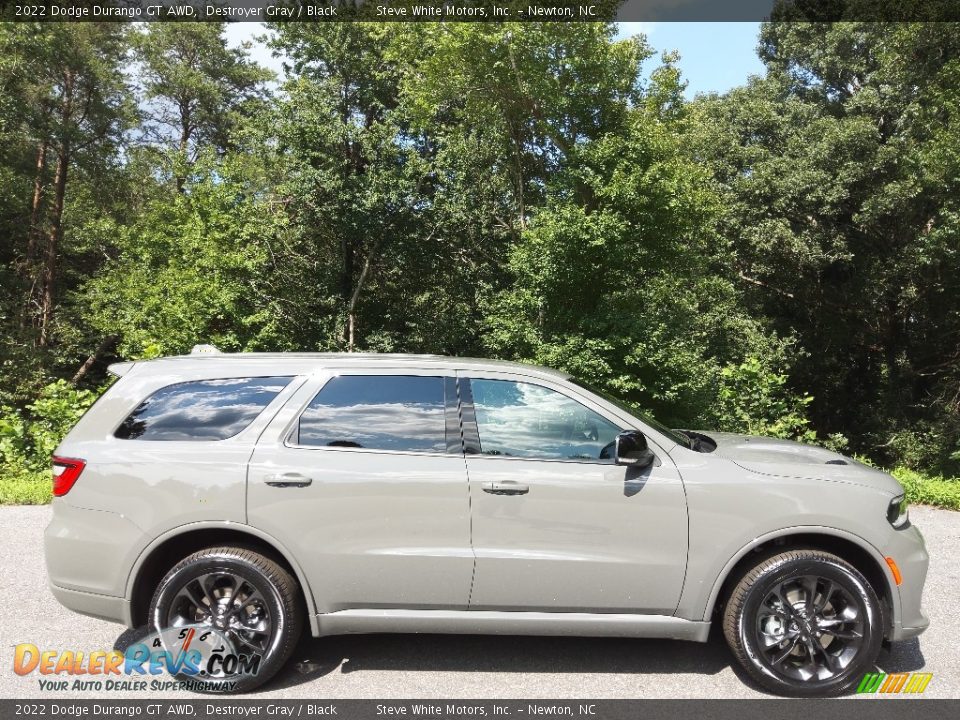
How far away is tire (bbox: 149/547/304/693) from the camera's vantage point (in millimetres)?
3740

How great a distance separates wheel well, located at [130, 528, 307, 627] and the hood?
2508 mm

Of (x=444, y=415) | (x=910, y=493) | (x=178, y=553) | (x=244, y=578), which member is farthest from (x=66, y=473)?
(x=910, y=493)

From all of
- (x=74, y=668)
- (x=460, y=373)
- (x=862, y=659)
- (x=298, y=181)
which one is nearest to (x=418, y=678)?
(x=460, y=373)

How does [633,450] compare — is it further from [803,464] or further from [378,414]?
[378,414]

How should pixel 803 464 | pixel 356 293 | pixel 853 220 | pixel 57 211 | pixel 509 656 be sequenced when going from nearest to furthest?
pixel 803 464 → pixel 509 656 → pixel 853 220 → pixel 356 293 → pixel 57 211

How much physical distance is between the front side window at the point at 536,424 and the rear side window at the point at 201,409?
1.16 metres

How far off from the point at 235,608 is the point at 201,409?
1.10 meters

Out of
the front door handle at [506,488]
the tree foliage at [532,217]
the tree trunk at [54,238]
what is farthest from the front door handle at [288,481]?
the tree trunk at [54,238]

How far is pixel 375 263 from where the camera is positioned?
2338cm

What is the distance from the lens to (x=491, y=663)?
4.04 metres

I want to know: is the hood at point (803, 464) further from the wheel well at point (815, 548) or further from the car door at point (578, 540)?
the car door at point (578, 540)

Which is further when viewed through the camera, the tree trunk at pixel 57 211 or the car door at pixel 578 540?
the tree trunk at pixel 57 211

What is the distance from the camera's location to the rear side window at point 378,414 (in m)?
3.92
